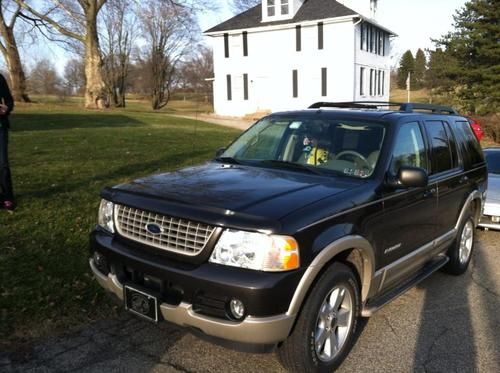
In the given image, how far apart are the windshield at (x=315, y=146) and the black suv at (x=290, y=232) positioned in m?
0.01

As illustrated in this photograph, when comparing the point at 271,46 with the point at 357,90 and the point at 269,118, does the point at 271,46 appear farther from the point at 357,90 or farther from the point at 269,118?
the point at 269,118

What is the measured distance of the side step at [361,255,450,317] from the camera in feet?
12.0

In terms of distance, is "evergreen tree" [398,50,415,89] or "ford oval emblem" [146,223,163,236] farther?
"evergreen tree" [398,50,415,89]

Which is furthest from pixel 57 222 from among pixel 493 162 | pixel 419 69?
pixel 419 69

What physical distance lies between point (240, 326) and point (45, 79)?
6347cm

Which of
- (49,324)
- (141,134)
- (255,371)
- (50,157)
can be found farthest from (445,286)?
(141,134)

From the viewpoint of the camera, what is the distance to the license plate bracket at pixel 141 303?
3.08m

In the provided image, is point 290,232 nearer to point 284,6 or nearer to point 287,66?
point 287,66

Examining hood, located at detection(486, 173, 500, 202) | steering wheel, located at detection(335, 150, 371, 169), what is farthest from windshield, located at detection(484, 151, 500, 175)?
steering wheel, located at detection(335, 150, 371, 169)

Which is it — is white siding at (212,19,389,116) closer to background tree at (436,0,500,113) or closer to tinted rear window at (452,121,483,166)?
background tree at (436,0,500,113)

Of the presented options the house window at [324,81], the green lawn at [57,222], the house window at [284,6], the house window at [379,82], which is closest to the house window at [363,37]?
the house window at [324,81]

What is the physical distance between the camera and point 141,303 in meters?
3.16

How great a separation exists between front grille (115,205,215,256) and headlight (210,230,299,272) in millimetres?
127

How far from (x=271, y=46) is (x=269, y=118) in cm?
3151
